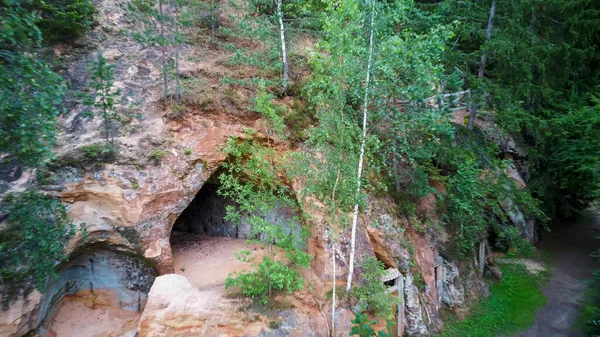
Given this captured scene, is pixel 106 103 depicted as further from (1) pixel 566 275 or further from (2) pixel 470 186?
(1) pixel 566 275

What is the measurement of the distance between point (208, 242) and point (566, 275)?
51.6ft

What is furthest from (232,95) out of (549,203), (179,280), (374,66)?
(549,203)

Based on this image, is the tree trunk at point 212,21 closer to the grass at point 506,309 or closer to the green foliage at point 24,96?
the green foliage at point 24,96

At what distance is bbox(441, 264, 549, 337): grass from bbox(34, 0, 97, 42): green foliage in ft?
47.8

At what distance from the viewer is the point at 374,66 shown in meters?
6.52

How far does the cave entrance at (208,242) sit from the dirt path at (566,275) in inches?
387

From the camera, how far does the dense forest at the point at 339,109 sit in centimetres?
529

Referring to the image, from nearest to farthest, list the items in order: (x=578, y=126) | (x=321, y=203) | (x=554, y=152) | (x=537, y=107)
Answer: (x=321, y=203) → (x=578, y=126) → (x=537, y=107) → (x=554, y=152)

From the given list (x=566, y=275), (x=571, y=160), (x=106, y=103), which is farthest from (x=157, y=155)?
(x=566, y=275)

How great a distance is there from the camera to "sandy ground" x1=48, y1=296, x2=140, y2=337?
23.5ft

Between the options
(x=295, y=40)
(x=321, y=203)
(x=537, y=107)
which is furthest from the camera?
(x=537, y=107)

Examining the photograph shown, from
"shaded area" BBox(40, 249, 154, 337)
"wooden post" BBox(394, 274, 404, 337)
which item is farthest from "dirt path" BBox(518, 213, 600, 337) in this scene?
"shaded area" BBox(40, 249, 154, 337)

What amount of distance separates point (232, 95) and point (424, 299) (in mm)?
9028

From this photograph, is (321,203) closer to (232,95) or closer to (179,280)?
(179,280)
